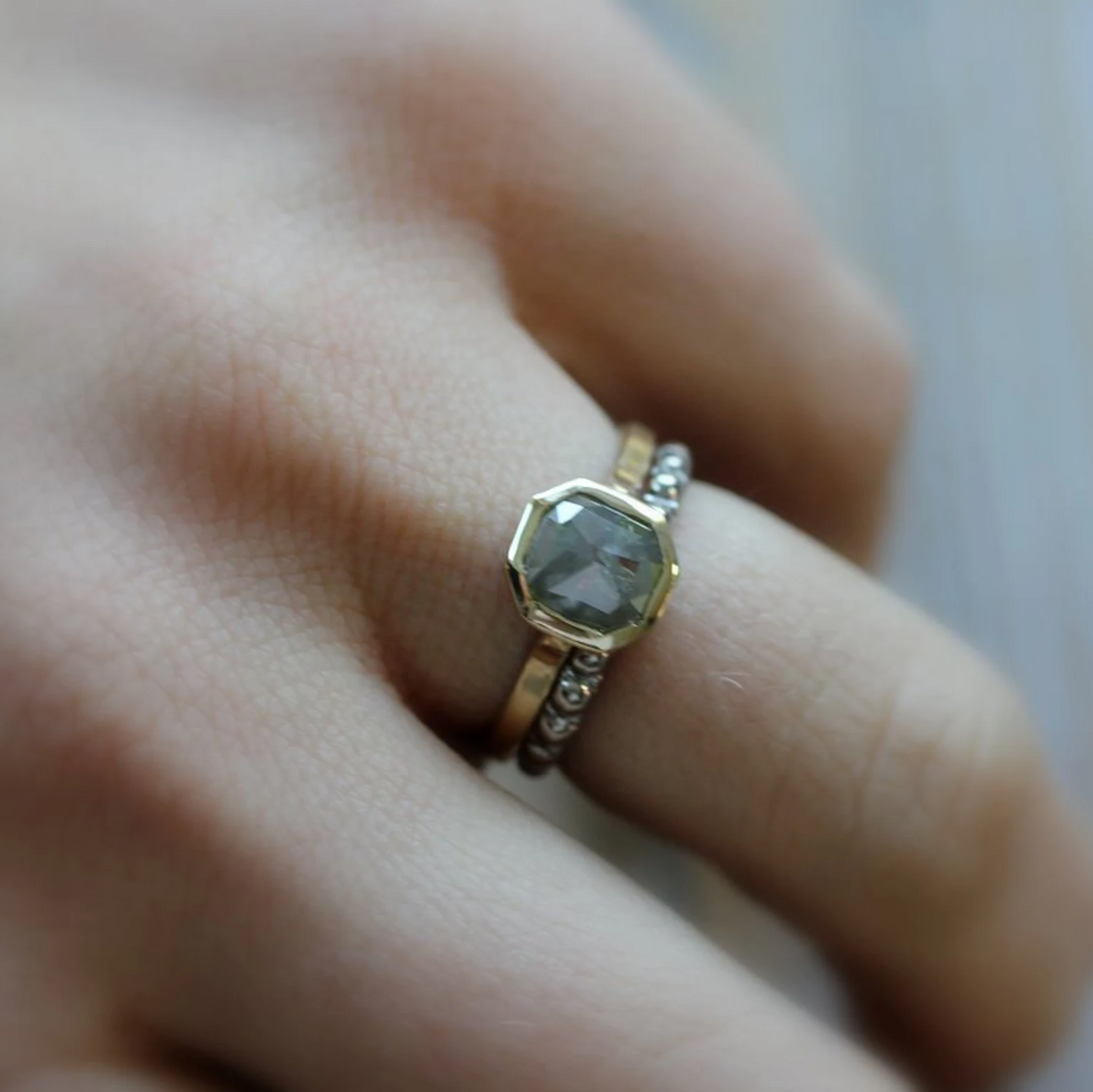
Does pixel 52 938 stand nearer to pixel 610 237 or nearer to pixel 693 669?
pixel 693 669

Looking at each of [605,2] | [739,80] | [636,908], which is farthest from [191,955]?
[739,80]

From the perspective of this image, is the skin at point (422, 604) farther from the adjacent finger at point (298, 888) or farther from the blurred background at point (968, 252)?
the blurred background at point (968, 252)

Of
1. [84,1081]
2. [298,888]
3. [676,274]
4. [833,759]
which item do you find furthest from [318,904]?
Answer: [676,274]

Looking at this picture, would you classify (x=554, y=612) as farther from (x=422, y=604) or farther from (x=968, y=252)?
(x=968, y=252)

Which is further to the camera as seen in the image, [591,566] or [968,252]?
[968,252]

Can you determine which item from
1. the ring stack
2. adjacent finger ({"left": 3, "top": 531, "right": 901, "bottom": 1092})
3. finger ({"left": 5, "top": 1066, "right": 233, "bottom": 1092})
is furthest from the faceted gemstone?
finger ({"left": 5, "top": 1066, "right": 233, "bottom": 1092})

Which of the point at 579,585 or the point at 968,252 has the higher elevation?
the point at 968,252

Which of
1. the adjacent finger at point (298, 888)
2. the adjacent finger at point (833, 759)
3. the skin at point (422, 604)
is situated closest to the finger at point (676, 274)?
the skin at point (422, 604)
